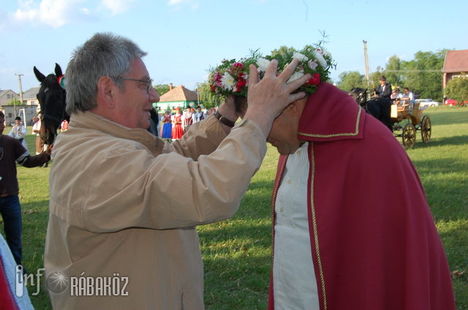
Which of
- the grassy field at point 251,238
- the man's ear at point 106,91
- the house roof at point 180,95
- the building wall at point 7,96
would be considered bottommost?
the grassy field at point 251,238

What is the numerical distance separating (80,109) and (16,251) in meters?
4.64

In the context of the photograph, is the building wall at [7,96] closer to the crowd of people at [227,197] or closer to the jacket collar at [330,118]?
the crowd of people at [227,197]

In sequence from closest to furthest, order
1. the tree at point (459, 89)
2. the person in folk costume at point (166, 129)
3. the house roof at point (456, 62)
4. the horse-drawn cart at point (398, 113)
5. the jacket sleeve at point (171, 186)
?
the jacket sleeve at point (171, 186)
the horse-drawn cart at point (398, 113)
the person in folk costume at point (166, 129)
the tree at point (459, 89)
the house roof at point (456, 62)

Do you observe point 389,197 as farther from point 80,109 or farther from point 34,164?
point 34,164

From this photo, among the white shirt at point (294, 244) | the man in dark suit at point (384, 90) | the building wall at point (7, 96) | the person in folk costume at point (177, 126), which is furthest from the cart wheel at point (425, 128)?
the building wall at point (7, 96)

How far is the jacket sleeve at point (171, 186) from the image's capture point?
1614 mm

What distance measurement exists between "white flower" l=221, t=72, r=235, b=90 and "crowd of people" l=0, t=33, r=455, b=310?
34 cm

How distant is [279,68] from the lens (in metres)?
2.12

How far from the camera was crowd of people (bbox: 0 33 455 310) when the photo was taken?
168cm

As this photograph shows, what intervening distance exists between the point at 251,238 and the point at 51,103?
→ 3.69m

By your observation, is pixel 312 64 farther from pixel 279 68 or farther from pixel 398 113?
pixel 398 113

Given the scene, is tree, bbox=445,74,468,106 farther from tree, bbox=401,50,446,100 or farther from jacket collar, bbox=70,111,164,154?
jacket collar, bbox=70,111,164,154

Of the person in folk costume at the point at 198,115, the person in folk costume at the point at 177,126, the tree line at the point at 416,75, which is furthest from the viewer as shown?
the tree line at the point at 416,75

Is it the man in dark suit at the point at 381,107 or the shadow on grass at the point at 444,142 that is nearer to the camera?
the man in dark suit at the point at 381,107
